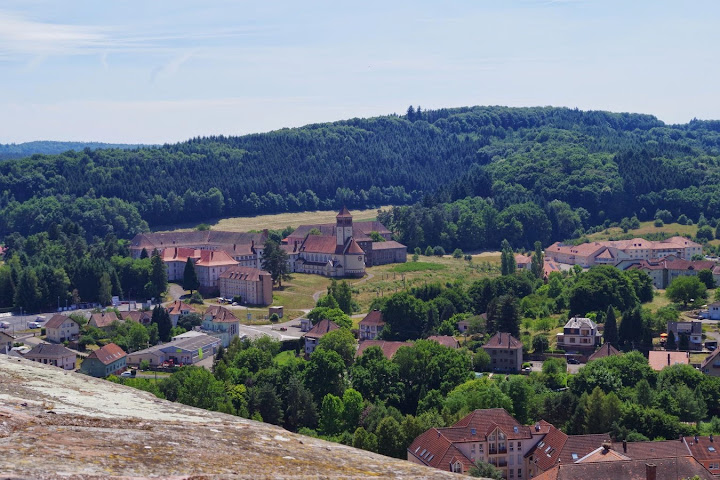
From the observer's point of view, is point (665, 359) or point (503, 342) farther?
point (503, 342)

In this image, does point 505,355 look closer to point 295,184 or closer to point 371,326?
point 371,326

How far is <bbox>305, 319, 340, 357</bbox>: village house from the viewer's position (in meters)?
63.2

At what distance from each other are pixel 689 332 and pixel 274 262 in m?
39.6

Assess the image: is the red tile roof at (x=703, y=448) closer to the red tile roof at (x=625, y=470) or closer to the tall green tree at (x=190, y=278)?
the red tile roof at (x=625, y=470)

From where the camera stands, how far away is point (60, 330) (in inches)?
2726

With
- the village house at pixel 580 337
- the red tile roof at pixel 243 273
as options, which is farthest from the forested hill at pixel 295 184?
the village house at pixel 580 337

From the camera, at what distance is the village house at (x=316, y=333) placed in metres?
63.2

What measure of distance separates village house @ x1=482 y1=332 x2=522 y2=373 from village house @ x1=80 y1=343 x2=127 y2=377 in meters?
22.7

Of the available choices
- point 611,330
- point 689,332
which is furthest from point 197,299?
point 689,332

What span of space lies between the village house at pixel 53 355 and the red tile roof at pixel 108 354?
185cm

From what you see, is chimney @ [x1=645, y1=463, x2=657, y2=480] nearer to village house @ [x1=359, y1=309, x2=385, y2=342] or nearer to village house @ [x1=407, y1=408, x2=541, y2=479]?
village house @ [x1=407, y1=408, x2=541, y2=479]

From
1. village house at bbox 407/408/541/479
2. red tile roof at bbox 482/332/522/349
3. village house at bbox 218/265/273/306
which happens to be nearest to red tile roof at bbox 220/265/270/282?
village house at bbox 218/265/273/306

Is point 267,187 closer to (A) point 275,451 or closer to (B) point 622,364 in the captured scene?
(B) point 622,364

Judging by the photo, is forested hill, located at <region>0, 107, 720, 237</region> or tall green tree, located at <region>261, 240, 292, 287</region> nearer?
tall green tree, located at <region>261, 240, 292, 287</region>
